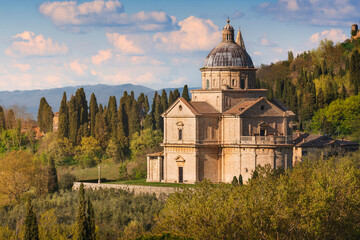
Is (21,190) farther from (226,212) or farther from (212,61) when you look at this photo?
(226,212)

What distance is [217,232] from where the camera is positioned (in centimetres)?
3678

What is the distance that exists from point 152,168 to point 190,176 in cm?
441

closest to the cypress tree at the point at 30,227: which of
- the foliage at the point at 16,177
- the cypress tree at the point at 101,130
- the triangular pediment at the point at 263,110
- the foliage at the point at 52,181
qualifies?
the foliage at the point at 52,181

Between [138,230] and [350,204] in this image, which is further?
[138,230]

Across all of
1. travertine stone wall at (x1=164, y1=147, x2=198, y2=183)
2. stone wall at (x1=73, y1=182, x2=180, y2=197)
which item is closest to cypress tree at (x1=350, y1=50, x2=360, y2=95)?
travertine stone wall at (x1=164, y1=147, x2=198, y2=183)

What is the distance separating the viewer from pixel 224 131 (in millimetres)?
58406

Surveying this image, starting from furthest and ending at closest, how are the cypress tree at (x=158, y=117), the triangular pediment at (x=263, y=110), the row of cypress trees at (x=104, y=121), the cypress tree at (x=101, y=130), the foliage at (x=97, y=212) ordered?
the cypress tree at (x=158, y=117)
the cypress tree at (x=101, y=130)
the row of cypress trees at (x=104, y=121)
the triangular pediment at (x=263, y=110)
the foliage at (x=97, y=212)

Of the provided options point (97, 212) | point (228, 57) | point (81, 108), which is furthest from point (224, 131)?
point (81, 108)

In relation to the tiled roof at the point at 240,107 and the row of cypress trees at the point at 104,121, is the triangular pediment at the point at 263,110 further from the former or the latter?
the row of cypress trees at the point at 104,121

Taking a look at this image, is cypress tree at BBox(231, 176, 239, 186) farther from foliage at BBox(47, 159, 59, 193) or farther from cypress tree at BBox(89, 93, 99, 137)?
cypress tree at BBox(89, 93, 99, 137)

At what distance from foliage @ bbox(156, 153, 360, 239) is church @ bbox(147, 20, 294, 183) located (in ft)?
38.7

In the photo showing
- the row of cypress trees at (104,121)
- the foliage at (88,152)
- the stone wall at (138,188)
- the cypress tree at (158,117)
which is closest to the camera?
the stone wall at (138,188)

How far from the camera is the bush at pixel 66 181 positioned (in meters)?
61.6

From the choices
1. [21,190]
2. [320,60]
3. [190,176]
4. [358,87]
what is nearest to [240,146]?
[190,176]
